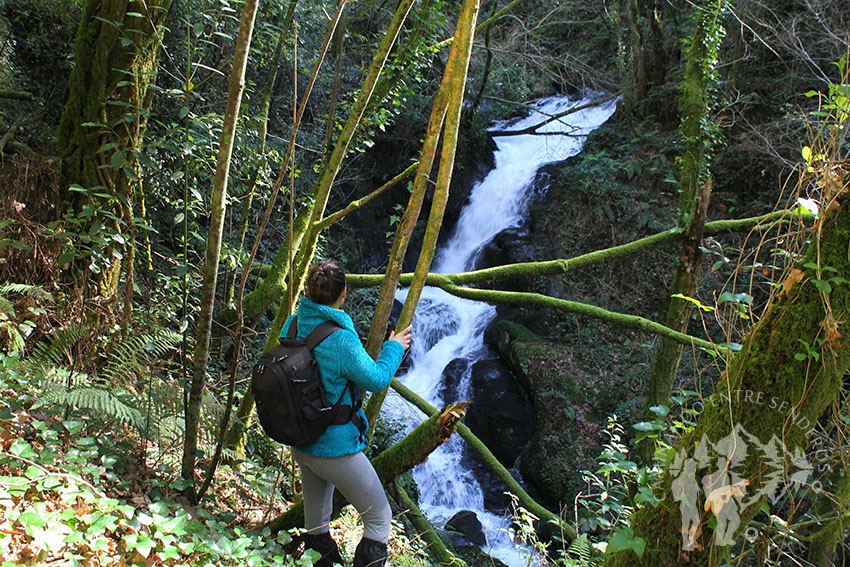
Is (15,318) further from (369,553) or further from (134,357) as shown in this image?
(369,553)

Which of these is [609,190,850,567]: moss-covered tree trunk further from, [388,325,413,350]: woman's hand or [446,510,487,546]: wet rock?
[446,510,487,546]: wet rock

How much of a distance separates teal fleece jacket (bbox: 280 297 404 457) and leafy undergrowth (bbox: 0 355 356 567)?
0.56 m

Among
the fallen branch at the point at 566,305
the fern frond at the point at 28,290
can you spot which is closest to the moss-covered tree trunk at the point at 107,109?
the fern frond at the point at 28,290

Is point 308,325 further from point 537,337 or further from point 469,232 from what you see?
point 469,232

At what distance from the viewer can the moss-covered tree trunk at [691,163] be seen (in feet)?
18.9

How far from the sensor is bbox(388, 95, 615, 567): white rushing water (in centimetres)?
837

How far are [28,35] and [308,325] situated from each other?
16.6 feet

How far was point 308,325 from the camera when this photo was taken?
2586mm

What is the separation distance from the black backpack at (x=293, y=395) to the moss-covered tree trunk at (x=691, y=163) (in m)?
4.75

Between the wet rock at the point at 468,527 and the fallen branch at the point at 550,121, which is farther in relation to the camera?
the fallen branch at the point at 550,121

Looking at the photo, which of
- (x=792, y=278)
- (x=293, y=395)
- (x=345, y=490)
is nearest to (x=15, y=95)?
(x=293, y=395)

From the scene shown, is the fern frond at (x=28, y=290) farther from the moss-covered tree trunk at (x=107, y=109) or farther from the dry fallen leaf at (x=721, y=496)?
the dry fallen leaf at (x=721, y=496)

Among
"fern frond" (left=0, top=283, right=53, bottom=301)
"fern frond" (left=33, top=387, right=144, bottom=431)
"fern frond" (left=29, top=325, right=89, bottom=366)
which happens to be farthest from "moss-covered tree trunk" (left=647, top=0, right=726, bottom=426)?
"fern frond" (left=0, top=283, right=53, bottom=301)

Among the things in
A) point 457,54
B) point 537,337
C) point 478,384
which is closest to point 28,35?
point 457,54
